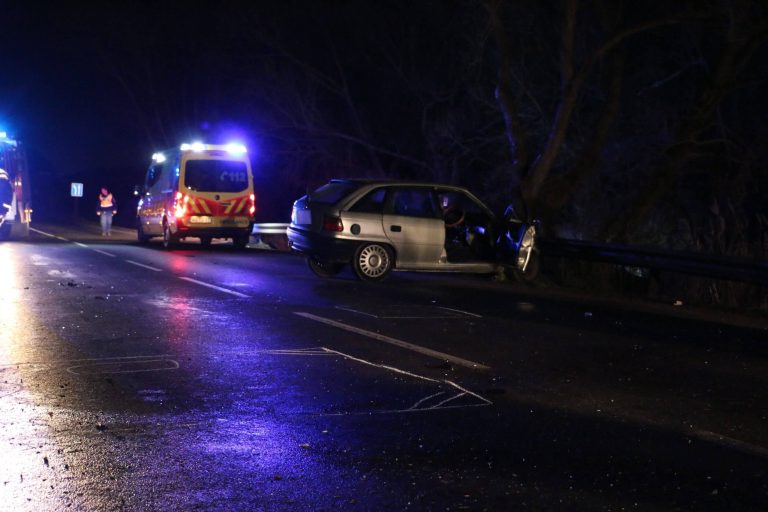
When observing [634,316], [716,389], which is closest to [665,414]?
[716,389]

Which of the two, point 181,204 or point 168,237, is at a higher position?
point 181,204

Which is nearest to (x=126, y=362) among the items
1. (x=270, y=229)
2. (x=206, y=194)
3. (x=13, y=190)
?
(x=206, y=194)

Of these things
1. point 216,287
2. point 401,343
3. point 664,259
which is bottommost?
point 401,343

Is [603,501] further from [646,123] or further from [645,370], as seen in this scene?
[646,123]

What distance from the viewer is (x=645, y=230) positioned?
1978 centimetres

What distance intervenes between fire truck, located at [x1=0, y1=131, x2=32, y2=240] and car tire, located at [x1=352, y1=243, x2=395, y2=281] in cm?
1350

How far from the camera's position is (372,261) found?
14.7 m

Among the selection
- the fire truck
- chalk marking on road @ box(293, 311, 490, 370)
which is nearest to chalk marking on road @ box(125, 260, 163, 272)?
chalk marking on road @ box(293, 311, 490, 370)

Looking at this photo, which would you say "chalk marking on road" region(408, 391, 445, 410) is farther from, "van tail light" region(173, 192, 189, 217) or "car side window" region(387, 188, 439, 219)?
"van tail light" region(173, 192, 189, 217)

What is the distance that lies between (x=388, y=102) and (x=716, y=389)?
23995 mm

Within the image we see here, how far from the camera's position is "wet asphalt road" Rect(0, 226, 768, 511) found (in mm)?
4809

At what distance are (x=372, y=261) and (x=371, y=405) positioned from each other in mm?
8112

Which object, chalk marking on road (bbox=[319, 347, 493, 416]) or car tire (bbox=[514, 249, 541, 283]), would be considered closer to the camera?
chalk marking on road (bbox=[319, 347, 493, 416])

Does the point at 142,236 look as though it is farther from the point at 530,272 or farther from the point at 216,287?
the point at 530,272
